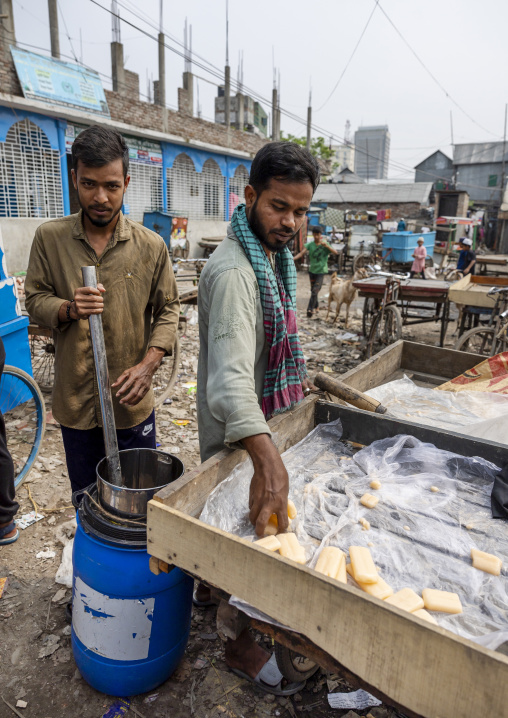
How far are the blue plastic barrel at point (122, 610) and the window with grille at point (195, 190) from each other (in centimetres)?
1662

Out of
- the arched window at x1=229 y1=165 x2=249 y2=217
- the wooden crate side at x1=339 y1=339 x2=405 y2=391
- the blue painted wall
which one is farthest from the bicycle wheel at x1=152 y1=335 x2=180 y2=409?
the arched window at x1=229 y1=165 x2=249 y2=217

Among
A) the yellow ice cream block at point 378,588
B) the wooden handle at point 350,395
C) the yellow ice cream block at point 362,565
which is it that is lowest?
the yellow ice cream block at point 378,588

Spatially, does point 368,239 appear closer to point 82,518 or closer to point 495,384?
point 495,384

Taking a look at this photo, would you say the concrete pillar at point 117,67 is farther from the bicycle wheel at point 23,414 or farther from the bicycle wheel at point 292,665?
the bicycle wheel at point 292,665

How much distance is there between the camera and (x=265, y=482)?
140 cm

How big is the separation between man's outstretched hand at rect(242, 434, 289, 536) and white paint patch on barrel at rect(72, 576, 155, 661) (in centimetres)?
69

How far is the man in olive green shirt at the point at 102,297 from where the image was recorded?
2.10m

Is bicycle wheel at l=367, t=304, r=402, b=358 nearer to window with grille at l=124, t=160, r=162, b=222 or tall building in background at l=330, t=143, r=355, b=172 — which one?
window with grille at l=124, t=160, r=162, b=222

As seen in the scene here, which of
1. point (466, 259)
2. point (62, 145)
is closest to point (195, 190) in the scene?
point (62, 145)

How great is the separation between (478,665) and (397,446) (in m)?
1.14

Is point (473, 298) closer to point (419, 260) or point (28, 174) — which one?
point (419, 260)

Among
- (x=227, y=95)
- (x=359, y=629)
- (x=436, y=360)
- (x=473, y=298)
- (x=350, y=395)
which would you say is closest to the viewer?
(x=359, y=629)

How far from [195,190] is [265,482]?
19.1 m

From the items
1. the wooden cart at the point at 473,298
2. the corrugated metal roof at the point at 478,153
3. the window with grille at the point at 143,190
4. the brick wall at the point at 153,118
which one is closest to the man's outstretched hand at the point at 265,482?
the wooden cart at the point at 473,298
